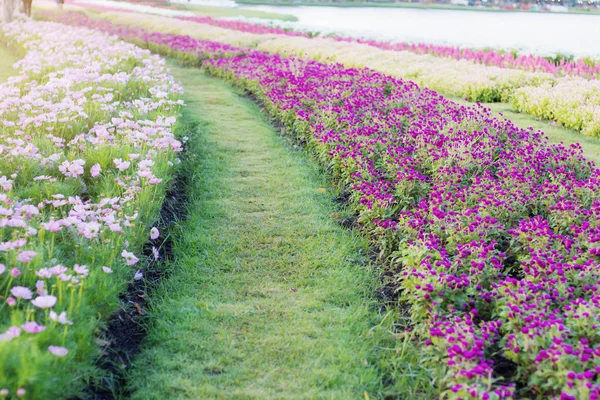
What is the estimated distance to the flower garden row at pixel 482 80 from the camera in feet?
27.9

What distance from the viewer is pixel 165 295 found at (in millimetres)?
3916

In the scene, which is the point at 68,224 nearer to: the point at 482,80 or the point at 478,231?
the point at 478,231

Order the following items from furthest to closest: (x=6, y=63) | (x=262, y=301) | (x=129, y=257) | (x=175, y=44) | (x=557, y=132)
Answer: (x=175, y=44) → (x=6, y=63) → (x=557, y=132) → (x=262, y=301) → (x=129, y=257)

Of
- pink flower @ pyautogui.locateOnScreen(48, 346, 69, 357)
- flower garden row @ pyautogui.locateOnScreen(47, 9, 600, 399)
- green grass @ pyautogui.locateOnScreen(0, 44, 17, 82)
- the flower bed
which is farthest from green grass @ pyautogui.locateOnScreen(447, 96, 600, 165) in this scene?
green grass @ pyautogui.locateOnScreen(0, 44, 17, 82)

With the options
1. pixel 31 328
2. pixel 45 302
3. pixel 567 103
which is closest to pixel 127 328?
pixel 45 302

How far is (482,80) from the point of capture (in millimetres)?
10570

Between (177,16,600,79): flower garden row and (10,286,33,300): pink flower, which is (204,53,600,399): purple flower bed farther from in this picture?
(177,16,600,79): flower garden row

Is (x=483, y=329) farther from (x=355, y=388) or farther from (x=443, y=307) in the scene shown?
(x=355, y=388)

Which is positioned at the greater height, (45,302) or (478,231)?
(478,231)

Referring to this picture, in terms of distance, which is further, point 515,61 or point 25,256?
point 515,61

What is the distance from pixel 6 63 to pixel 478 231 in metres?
12.5

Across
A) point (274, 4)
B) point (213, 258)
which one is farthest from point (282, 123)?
point (274, 4)

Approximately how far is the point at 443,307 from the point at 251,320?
1.24 m

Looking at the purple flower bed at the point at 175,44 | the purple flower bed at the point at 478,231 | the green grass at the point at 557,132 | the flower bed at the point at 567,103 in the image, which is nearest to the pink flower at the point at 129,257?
the purple flower bed at the point at 478,231
